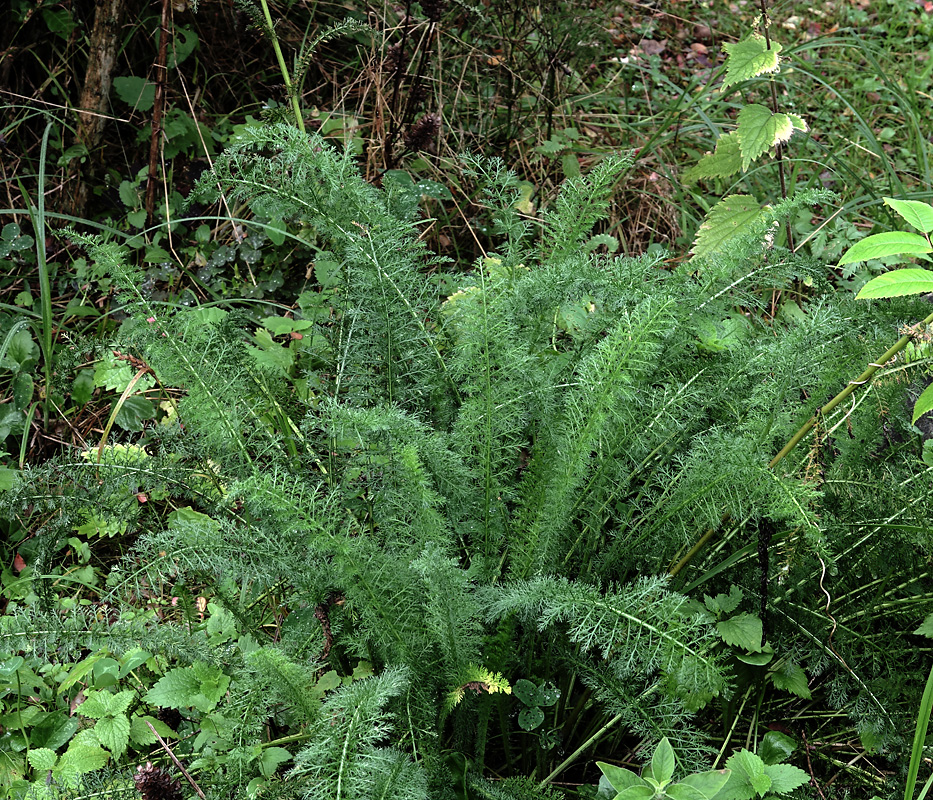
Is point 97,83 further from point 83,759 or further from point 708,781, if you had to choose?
point 708,781

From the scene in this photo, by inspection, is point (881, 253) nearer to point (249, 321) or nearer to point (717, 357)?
point (717, 357)

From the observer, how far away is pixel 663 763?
126 cm

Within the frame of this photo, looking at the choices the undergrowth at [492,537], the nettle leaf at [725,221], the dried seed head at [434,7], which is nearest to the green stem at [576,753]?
the undergrowth at [492,537]

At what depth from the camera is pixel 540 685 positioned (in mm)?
1537

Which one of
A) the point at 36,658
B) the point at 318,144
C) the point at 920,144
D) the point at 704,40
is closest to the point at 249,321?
the point at 318,144

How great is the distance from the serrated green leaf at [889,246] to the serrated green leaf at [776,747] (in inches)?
35.6

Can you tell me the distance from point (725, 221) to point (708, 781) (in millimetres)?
1342

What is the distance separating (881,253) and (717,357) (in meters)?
0.63

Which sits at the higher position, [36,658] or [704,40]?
[704,40]

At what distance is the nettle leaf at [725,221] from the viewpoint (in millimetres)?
2053

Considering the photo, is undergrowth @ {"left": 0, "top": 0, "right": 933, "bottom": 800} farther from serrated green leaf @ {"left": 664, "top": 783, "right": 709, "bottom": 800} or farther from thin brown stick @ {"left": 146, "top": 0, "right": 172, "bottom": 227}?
thin brown stick @ {"left": 146, "top": 0, "right": 172, "bottom": 227}

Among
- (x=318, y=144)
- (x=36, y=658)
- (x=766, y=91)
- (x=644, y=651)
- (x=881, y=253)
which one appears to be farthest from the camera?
(x=766, y=91)

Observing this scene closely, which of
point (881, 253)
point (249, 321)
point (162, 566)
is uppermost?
point (881, 253)

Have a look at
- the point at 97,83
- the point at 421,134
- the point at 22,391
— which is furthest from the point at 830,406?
the point at 97,83
